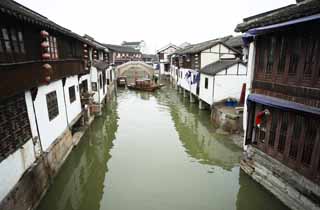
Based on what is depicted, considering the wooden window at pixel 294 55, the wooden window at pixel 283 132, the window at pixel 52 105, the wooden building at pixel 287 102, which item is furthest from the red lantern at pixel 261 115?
the window at pixel 52 105

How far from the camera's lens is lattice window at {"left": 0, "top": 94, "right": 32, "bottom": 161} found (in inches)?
237

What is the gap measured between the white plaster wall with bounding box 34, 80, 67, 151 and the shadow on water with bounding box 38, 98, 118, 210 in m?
2.04

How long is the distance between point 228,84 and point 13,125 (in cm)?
1670

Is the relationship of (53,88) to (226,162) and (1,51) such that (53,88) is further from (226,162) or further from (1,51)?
(226,162)

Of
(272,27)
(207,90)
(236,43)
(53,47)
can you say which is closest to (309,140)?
(272,27)

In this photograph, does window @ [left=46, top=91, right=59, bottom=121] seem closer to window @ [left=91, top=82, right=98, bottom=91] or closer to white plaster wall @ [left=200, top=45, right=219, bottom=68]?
window @ [left=91, top=82, right=98, bottom=91]

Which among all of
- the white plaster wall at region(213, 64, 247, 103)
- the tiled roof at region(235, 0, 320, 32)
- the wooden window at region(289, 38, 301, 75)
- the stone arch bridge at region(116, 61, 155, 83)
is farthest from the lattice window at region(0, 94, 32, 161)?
the stone arch bridge at region(116, 61, 155, 83)

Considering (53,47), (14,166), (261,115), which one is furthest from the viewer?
(53,47)

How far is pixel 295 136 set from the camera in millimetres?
7152

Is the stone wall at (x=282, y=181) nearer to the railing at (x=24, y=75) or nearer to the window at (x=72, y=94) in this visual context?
the railing at (x=24, y=75)

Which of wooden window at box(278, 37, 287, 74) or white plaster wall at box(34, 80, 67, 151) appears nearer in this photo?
wooden window at box(278, 37, 287, 74)

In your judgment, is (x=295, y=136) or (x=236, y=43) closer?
(x=295, y=136)

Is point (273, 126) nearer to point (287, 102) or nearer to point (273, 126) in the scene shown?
point (273, 126)

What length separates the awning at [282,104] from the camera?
6.26 m
